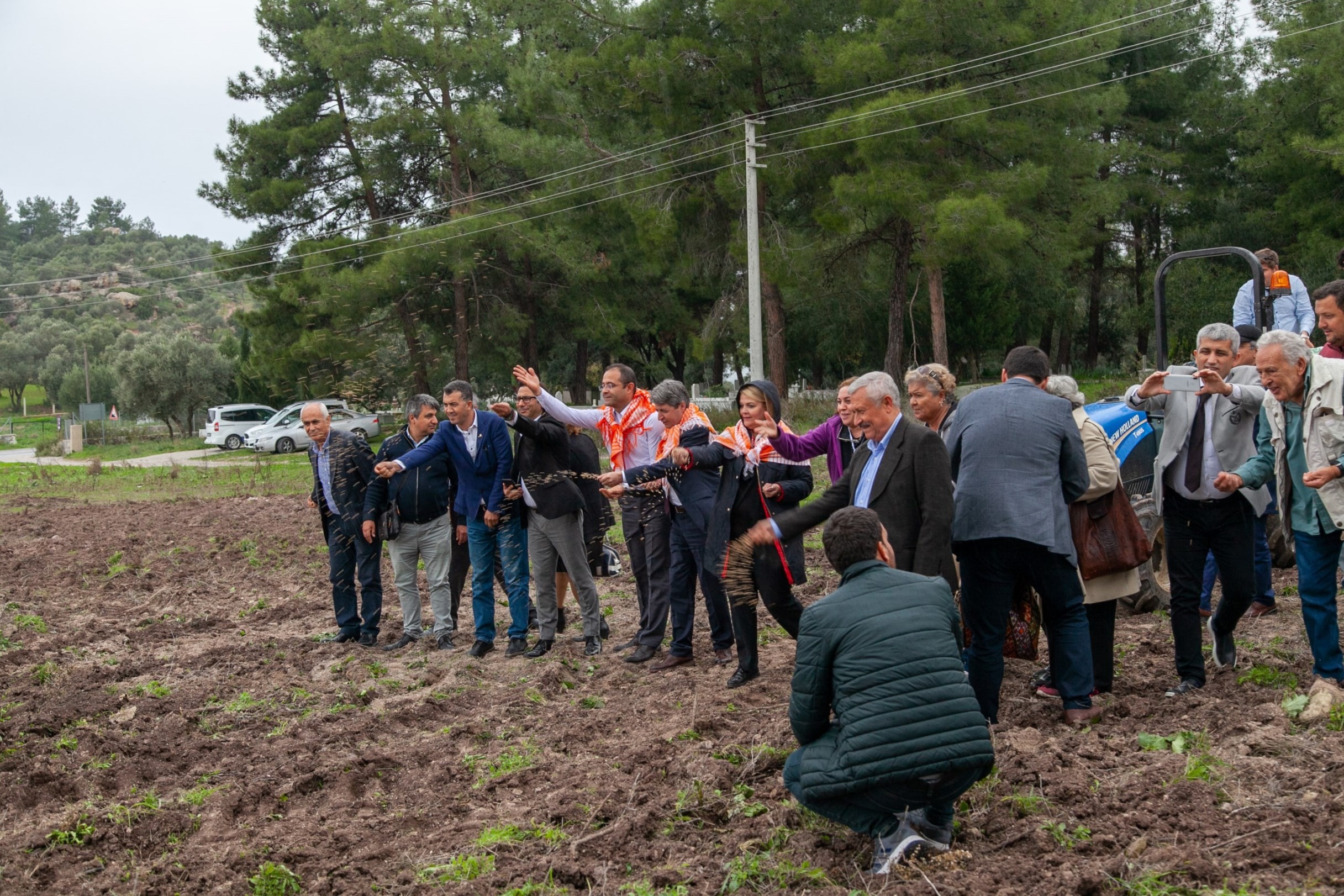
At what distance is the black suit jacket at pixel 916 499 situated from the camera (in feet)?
16.6

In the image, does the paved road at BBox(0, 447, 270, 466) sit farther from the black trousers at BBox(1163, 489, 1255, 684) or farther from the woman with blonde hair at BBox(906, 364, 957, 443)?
the black trousers at BBox(1163, 489, 1255, 684)

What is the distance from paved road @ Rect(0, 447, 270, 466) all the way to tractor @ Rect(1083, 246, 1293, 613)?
26319 millimetres

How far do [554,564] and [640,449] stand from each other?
105cm

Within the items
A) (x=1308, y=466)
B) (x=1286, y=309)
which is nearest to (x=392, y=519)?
(x=1308, y=466)

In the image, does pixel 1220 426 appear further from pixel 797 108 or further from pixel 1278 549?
pixel 797 108

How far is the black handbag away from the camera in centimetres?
830

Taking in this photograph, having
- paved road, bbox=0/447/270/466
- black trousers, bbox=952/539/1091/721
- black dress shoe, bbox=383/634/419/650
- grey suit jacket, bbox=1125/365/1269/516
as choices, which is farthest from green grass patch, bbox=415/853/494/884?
paved road, bbox=0/447/270/466

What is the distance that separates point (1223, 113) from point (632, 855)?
113ft

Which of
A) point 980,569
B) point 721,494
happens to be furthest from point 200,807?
point 980,569

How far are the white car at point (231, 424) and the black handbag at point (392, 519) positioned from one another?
A: 33841 mm

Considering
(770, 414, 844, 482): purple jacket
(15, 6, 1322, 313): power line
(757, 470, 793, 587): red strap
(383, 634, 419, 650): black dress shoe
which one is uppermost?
(15, 6, 1322, 313): power line

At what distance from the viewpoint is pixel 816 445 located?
7020mm

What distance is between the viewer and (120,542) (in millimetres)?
14438

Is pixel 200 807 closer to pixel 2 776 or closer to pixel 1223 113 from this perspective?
pixel 2 776
